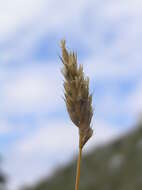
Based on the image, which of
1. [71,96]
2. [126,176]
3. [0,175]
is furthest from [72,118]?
[126,176]

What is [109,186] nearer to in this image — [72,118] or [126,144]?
[126,144]

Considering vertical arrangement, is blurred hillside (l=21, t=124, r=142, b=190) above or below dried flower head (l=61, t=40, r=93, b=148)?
below

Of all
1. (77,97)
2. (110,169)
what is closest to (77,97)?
(77,97)

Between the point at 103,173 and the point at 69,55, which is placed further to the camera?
the point at 103,173

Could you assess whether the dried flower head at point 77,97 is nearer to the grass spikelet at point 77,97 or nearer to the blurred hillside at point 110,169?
the grass spikelet at point 77,97

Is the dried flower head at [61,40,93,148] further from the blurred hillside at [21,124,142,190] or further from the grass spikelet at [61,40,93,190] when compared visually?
the blurred hillside at [21,124,142,190]

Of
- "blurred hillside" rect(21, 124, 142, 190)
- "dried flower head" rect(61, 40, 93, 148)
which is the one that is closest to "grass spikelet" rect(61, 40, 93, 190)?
"dried flower head" rect(61, 40, 93, 148)

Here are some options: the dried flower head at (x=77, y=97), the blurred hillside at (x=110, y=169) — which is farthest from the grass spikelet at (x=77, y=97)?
the blurred hillside at (x=110, y=169)
